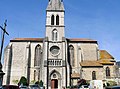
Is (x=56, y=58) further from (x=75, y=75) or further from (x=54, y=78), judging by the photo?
(x=75, y=75)

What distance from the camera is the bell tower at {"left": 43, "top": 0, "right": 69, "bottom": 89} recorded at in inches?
2067

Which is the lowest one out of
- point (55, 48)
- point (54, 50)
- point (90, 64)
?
point (90, 64)

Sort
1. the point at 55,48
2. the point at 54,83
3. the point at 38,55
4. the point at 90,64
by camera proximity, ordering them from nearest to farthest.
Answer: the point at 54,83 < the point at 90,64 < the point at 55,48 < the point at 38,55

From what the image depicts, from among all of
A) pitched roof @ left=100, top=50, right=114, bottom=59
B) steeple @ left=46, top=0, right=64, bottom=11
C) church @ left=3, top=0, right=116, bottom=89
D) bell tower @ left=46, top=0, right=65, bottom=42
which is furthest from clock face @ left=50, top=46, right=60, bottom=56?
pitched roof @ left=100, top=50, right=114, bottom=59

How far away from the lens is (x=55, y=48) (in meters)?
55.5

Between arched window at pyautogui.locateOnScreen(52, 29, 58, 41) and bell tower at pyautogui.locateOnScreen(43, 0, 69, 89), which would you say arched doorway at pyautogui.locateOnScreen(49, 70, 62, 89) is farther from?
arched window at pyautogui.locateOnScreen(52, 29, 58, 41)

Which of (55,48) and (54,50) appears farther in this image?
(55,48)

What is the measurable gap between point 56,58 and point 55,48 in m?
3.02

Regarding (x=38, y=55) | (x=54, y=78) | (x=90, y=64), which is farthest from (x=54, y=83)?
(x=90, y=64)

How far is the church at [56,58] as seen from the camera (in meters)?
53.1

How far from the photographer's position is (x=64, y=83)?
170 feet

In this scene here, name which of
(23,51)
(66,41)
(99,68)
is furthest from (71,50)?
(23,51)

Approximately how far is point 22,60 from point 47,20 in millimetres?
13285

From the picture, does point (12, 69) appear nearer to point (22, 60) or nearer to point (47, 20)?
point (22, 60)
